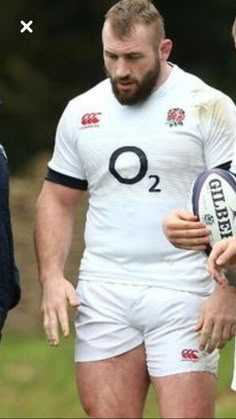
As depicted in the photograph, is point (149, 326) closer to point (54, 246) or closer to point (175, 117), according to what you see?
point (54, 246)

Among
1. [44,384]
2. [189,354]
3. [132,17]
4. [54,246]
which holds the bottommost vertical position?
[44,384]

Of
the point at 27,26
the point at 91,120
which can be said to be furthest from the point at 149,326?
the point at 27,26

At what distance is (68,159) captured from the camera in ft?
26.0

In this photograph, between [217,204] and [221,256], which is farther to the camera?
[217,204]

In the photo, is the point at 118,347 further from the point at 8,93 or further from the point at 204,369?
the point at 8,93

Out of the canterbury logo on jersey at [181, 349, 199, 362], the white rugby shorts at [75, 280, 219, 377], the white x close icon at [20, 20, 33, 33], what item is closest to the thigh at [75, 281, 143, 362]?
the white rugby shorts at [75, 280, 219, 377]

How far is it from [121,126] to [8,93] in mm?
10500

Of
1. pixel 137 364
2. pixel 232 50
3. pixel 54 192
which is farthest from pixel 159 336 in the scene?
pixel 232 50

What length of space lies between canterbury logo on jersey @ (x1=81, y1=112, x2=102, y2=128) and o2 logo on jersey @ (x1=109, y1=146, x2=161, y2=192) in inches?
6.3

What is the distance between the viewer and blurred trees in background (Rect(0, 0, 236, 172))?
17828 millimetres

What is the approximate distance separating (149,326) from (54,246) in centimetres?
52

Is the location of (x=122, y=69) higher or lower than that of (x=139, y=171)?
higher

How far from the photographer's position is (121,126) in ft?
25.5

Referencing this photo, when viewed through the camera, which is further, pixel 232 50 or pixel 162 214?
pixel 232 50
